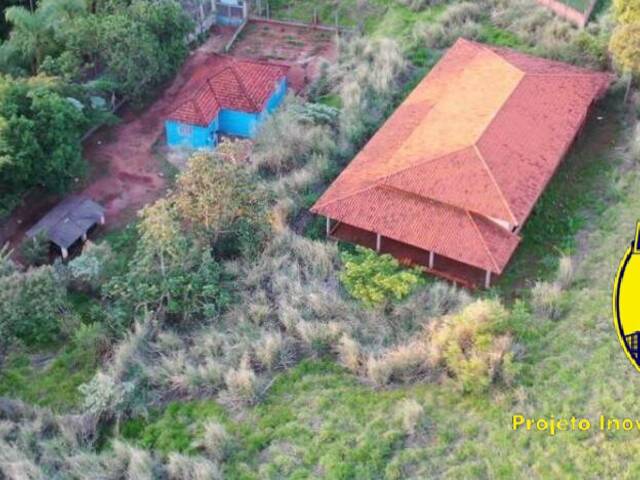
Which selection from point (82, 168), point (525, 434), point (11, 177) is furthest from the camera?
point (82, 168)

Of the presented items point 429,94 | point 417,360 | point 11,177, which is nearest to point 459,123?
point 429,94

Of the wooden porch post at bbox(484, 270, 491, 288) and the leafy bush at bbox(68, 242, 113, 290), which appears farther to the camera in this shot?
the leafy bush at bbox(68, 242, 113, 290)

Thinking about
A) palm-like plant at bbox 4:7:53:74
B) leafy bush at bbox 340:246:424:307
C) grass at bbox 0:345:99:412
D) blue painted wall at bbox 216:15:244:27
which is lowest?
grass at bbox 0:345:99:412

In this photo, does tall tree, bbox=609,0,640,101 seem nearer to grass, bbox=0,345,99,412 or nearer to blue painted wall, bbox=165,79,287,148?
blue painted wall, bbox=165,79,287,148

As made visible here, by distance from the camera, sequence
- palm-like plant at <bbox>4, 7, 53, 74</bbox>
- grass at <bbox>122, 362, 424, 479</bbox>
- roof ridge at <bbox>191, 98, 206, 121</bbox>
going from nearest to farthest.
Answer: grass at <bbox>122, 362, 424, 479</bbox>, palm-like plant at <bbox>4, 7, 53, 74</bbox>, roof ridge at <bbox>191, 98, 206, 121</bbox>

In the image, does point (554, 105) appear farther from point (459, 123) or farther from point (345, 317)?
point (345, 317)

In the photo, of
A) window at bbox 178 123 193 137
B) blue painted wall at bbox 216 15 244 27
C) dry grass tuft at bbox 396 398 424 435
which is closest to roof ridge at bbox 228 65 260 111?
window at bbox 178 123 193 137

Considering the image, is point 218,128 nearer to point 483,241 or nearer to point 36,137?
point 36,137
